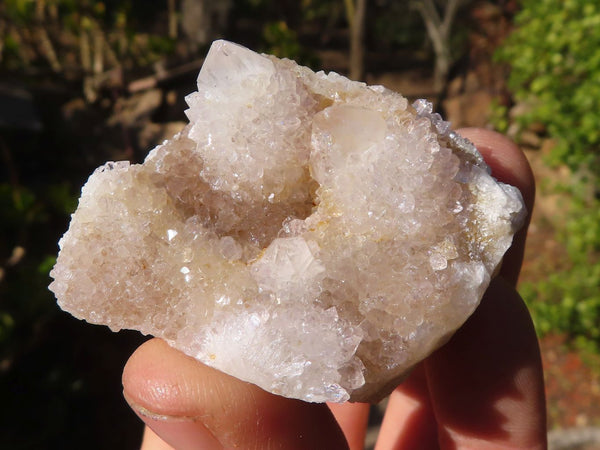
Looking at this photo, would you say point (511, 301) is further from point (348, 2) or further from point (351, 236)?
point (348, 2)

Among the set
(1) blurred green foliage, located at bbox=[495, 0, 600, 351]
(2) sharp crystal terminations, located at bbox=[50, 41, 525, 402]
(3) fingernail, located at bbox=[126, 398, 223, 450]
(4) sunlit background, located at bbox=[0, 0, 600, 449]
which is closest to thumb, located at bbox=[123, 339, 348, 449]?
(3) fingernail, located at bbox=[126, 398, 223, 450]

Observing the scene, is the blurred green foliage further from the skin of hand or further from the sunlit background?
the skin of hand

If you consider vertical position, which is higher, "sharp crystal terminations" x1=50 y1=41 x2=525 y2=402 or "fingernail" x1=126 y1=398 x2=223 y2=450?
"sharp crystal terminations" x1=50 y1=41 x2=525 y2=402

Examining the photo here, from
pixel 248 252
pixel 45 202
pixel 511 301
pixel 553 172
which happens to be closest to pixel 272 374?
pixel 248 252

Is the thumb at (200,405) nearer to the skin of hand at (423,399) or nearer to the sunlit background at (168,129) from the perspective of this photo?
the skin of hand at (423,399)

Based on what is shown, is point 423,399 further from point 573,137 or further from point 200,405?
point 573,137

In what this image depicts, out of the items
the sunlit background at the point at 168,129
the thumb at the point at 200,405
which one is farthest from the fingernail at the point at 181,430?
the sunlit background at the point at 168,129
